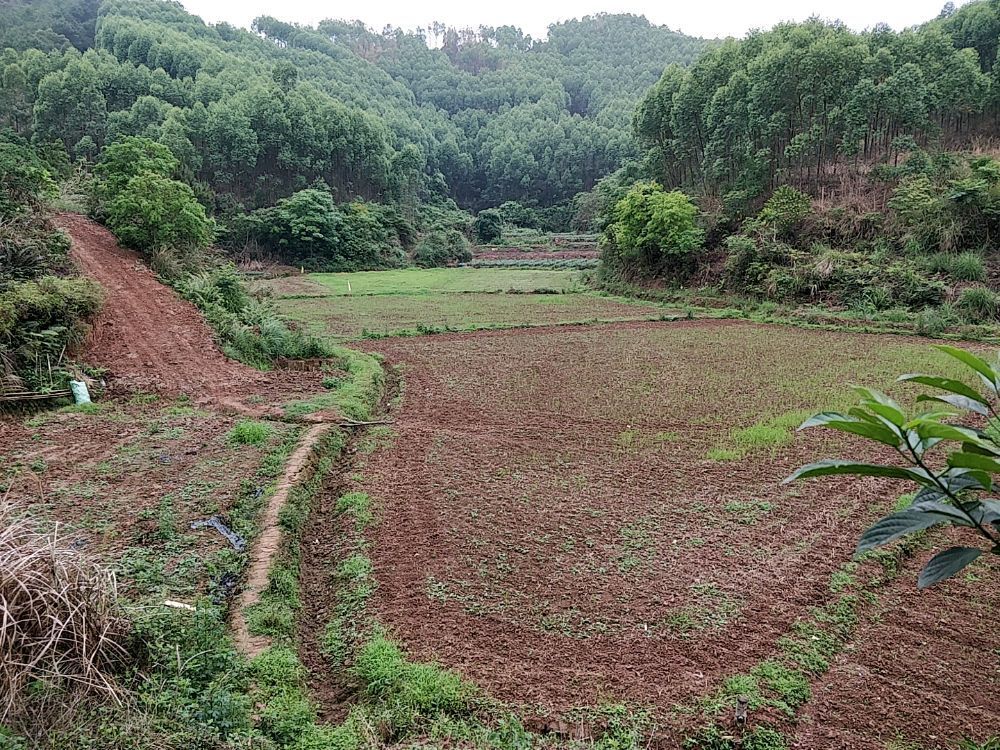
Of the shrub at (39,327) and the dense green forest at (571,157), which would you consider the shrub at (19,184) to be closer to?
the dense green forest at (571,157)

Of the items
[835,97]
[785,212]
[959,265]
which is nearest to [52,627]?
[959,265]

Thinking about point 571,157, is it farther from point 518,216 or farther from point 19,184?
point 19,184

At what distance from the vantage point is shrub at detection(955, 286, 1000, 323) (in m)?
15.2

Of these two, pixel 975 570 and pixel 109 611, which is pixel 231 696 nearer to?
pixel 109 611

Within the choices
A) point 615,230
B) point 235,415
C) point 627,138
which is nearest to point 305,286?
point 615,230

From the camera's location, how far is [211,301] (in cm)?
1370

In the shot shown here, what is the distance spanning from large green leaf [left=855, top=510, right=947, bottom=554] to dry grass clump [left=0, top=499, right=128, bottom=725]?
3.42m

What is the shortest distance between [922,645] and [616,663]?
201 centimetres

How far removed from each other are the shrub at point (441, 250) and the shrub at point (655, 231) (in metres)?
20.1

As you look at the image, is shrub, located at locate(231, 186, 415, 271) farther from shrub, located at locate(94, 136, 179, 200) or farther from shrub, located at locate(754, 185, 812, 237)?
shrub, located at locate(754, 185, 812, 237)

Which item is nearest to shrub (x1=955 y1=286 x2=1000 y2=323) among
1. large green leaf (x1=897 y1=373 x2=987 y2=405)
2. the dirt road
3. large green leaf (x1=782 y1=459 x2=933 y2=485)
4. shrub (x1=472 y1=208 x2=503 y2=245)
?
the dirt road

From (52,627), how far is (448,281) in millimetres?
30165

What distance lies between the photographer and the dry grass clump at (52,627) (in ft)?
9.41

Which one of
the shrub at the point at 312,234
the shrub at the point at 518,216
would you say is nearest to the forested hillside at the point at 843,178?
the shrub at the point at 312,234
